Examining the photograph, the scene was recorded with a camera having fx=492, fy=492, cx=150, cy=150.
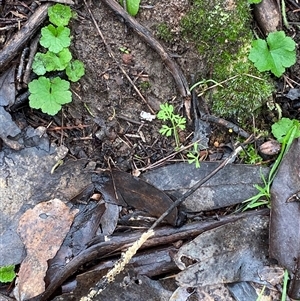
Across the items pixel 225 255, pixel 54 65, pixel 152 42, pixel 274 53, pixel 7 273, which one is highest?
pixel 54 65

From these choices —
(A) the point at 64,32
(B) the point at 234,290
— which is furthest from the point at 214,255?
(A) the point at 64,32

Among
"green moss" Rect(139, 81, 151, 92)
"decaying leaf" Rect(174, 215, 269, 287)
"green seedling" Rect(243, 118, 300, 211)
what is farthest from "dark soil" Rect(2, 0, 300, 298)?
"decaying leaf" Rect(174, 215, 269, 287)

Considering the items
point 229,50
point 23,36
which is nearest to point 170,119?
point 229,50

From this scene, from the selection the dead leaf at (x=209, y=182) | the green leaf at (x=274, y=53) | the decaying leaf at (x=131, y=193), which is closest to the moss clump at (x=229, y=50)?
the green leaf at (x=274, y=53)

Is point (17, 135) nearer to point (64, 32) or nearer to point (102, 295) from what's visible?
point (64, 32)

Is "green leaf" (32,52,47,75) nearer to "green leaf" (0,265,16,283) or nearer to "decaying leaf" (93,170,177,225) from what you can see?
"decaying leaf" (93,170,177,225)

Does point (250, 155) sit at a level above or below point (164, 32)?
below

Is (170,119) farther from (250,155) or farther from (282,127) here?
(282,127)

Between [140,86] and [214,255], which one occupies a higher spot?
[140,86]
